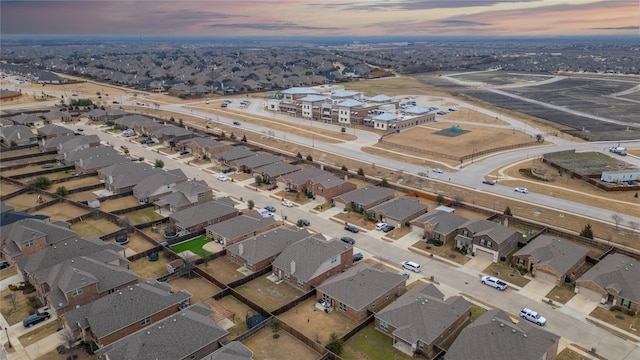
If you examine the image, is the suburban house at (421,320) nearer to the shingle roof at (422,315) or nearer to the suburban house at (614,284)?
the shingle roof at (422,315)

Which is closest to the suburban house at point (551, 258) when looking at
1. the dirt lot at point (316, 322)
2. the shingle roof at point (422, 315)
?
the shingle roof at point (422, 315)

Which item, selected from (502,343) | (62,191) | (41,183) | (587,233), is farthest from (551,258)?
(41,183)

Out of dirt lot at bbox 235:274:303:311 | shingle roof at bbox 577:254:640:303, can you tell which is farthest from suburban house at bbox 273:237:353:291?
shingle roof at bbox 577:254:640:303

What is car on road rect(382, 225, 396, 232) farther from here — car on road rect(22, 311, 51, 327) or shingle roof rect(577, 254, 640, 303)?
car on road rect(22, 311, 51, 327)

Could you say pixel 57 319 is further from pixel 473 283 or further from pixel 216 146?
pixel 216 146

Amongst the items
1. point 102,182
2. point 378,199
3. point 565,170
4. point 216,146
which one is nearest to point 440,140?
point 565,170
